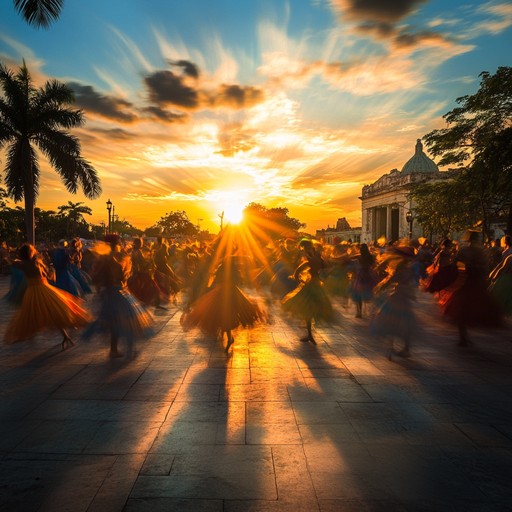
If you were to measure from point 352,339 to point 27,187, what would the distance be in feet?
63.6

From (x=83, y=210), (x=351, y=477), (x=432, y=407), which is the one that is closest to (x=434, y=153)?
(x=432, y=407)

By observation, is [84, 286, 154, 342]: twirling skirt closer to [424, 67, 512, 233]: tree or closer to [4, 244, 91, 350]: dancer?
[4, 244, 91, 350]: dancer

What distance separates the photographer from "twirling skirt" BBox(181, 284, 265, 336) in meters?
7.73

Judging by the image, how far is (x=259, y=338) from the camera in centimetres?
898

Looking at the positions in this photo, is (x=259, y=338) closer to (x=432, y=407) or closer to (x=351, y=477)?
(x=432, y=407)

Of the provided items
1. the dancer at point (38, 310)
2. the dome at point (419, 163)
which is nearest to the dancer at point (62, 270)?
the dancer at point (38, 310)

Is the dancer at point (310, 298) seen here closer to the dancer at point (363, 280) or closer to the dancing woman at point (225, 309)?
the dancing woman at point (225, 309)

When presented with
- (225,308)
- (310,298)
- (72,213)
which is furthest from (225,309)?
(72,213)

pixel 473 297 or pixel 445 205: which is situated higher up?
pixel 445 205

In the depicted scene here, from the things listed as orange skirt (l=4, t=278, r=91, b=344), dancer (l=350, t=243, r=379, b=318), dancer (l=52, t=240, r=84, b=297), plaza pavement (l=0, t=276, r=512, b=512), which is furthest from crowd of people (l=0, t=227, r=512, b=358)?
dancer (l=52, t=240, r=84, b=297)

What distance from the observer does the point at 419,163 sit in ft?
381

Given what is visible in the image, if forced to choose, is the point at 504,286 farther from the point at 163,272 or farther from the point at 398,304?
the point at 163,272

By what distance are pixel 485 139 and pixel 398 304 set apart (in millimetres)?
21676

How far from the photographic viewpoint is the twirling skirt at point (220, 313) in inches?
304
